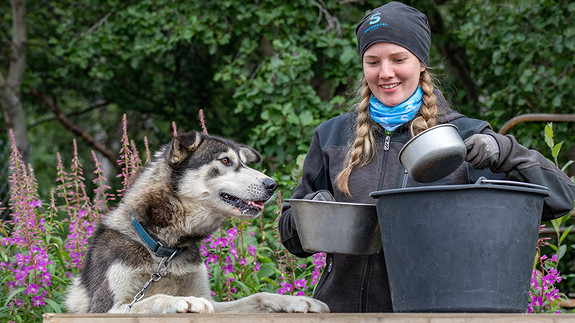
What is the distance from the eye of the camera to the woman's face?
301cm

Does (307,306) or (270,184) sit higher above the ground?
(270,184)

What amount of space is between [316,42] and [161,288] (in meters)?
5.35

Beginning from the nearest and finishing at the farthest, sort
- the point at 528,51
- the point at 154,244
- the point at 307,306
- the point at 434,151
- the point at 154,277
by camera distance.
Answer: the point at 434,151
the point at 307,306
the point at 154,277
the point at 154,244
the point at 528,51

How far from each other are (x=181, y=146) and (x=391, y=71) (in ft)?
5.30

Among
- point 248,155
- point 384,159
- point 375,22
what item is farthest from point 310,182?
point 248,155

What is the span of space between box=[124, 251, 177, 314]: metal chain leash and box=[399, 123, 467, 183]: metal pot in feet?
4.90

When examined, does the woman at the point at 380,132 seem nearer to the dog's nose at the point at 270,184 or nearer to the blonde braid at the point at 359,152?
→ the blonde braid at the point at 359,152

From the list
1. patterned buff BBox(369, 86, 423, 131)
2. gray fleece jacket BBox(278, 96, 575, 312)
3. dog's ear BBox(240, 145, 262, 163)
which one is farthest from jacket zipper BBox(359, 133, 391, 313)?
dog's ear BBox(240, 145, 262, 163)

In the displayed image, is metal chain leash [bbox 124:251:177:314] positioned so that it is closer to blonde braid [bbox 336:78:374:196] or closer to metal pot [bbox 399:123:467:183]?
blonde braid [bbox 336:78:374:196]

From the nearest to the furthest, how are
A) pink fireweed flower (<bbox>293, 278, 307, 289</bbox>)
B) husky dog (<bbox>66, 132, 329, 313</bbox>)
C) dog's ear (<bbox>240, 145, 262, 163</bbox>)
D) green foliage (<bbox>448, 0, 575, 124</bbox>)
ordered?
husky dog (<bbox>66, 132, 329, 313</bbox>) < pink fireweed flower (<bbox>293, 278, 307, 289</bbox>) < dog's ear (<bbox>240, 145, 262, 163</bbox>) < green foliage (<bbox>448, 0, 575, 124</bbox>)

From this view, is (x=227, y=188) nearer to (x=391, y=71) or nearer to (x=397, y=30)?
(x=391, y=71)

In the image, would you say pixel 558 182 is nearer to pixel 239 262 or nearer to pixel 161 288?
pixel 161 288

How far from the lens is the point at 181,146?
4.15m

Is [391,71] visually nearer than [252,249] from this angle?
Yes
